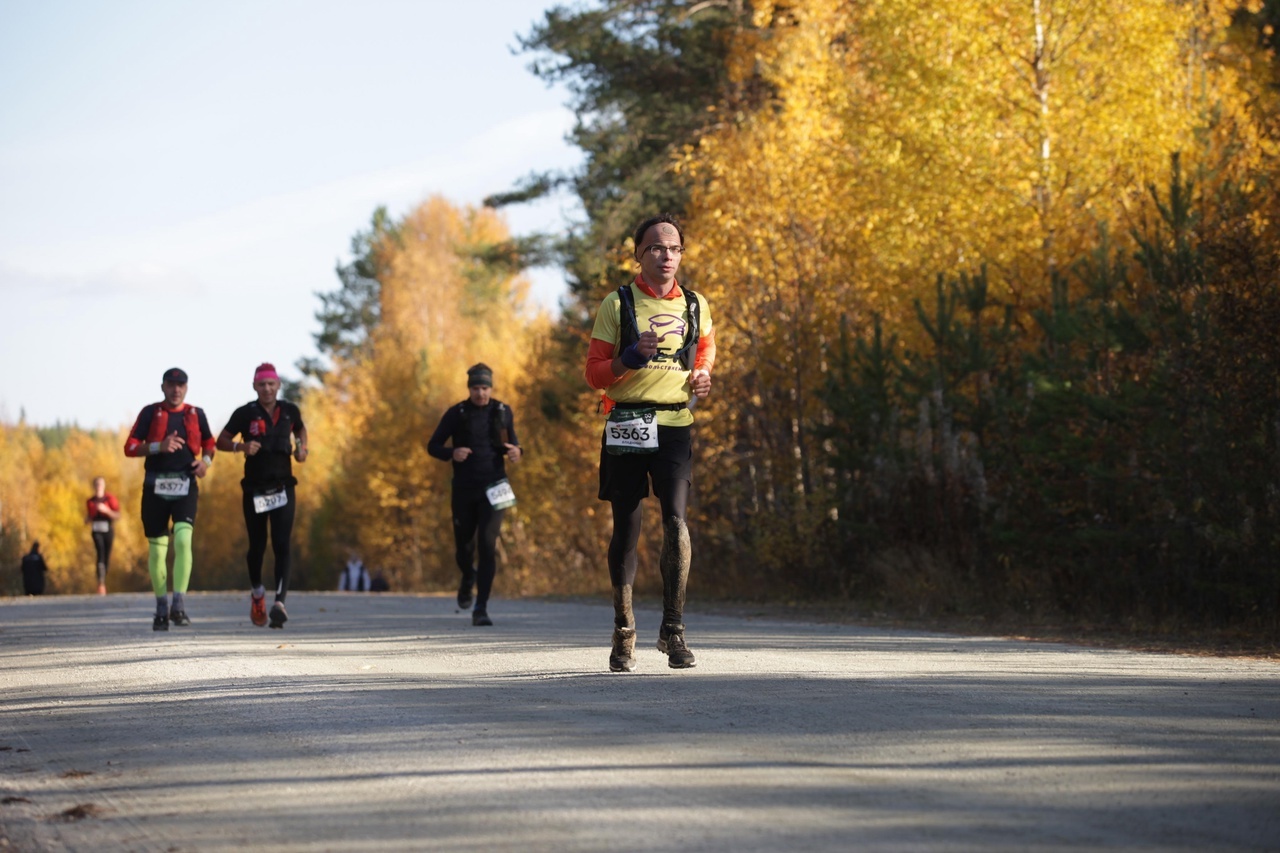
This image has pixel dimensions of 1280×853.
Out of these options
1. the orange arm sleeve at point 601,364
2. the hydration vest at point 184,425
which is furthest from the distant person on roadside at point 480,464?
the orange arm sleeve at point 601,364

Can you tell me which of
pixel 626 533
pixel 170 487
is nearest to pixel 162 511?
pixel 170 487

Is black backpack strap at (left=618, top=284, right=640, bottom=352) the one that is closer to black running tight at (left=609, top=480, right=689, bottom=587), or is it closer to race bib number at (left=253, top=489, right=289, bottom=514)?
black running tight at (left=609, top=480, right=689, bottom=587)

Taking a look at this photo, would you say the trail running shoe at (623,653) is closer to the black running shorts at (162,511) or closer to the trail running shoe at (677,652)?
the trail running shoe at (677,652)

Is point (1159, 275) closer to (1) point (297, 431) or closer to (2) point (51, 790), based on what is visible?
(1) point (297, 431)

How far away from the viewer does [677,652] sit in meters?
9.12

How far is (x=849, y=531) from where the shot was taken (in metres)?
18.6

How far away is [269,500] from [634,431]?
6.63m

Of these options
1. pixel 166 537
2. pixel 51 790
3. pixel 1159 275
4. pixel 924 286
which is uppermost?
pixel 924 286

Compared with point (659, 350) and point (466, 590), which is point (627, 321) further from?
point (466, 590)

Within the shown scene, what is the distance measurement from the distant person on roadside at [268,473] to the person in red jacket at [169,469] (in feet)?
1.08

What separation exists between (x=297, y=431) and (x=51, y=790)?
891 cm

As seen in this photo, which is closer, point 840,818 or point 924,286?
A: point 840,818

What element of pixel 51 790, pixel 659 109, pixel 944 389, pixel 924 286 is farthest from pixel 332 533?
pixel 51 790

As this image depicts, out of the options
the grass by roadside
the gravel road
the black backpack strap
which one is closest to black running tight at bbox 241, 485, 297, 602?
the gravel road
